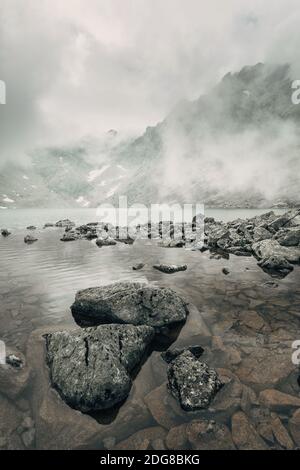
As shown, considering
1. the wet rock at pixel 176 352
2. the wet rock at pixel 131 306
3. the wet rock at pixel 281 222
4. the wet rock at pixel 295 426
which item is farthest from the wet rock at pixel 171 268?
the wet rock at pixel 281 222

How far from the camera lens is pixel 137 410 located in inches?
252

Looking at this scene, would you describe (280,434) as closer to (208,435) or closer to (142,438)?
(208,435)

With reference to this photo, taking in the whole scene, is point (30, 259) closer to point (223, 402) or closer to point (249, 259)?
point (249, 259)

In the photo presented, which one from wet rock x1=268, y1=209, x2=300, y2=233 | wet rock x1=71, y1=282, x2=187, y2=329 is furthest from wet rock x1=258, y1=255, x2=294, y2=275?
wet rock x1=268, y1=209, x2=300, y2=233

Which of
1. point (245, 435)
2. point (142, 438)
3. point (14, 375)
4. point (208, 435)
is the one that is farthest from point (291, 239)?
point (14, 375)

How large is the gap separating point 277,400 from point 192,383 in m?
2.16

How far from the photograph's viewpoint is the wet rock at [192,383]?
20.9 feet

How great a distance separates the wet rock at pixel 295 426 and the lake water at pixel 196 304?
123mm

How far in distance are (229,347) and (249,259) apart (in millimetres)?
14582

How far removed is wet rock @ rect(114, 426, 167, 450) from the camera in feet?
18.3

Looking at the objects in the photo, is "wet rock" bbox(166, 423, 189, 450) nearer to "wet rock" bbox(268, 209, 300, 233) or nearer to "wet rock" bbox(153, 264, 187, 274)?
"wet rock" bbox(153, 264, 187, 274)

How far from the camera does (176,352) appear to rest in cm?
821

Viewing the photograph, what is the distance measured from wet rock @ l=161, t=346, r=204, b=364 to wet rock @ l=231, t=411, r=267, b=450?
7.69ft
